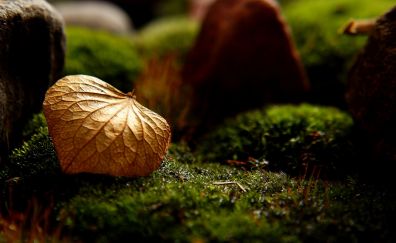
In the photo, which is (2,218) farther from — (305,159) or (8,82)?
(305,159)

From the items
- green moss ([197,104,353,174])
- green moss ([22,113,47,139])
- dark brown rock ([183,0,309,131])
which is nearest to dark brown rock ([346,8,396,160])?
green moss ([197,104,353,174])

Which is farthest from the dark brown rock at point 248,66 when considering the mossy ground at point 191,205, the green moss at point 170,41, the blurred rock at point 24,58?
the mossy ground at point 191,205

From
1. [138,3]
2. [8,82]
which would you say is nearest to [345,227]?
[8,82]

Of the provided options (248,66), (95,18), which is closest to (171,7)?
(95,18)

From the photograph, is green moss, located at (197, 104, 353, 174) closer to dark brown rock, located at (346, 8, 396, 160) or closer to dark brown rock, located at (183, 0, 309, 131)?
dark brown rock, located at (346, 8, 396, 160)

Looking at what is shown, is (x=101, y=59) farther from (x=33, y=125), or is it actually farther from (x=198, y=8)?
(x=198, y=8)
